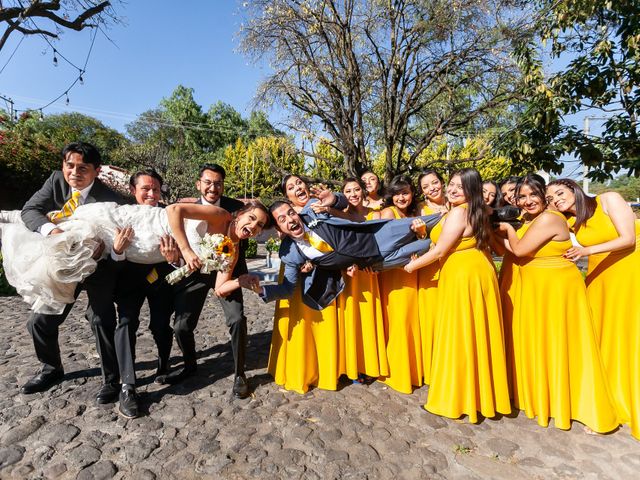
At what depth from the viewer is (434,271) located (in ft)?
12.8

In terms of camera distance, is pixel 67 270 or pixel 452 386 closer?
pixel 67 270

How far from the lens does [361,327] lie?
157 inches

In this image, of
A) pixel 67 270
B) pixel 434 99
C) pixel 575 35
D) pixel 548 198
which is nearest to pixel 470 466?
pixel 548 198

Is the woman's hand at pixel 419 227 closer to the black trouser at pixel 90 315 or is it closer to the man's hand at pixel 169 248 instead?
the man's hand at pixel 169 248

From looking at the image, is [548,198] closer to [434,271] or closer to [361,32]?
[434,271]

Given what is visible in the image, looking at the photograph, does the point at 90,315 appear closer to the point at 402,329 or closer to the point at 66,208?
the point at 66,208

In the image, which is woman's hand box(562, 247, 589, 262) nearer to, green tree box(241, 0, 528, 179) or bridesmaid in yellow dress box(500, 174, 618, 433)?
bridesmaid in yellow dress box(500, 174, 618, 433)

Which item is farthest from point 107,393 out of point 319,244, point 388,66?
point 388,66

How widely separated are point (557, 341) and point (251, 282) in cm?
264

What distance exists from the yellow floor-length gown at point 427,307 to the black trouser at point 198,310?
1.78m

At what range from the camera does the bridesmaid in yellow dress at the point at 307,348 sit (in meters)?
3.86

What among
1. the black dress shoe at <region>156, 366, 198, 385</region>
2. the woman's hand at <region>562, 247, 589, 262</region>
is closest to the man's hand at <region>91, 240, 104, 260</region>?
the black dress shoe at <region>156, 366, 198, 385</region>

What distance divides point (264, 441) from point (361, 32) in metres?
10.7

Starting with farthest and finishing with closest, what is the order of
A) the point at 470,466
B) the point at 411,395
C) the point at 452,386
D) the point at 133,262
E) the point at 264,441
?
the point at 411,395, the point at 133,262, the point at 452,386, the point at 264,441, the point at 470,466
